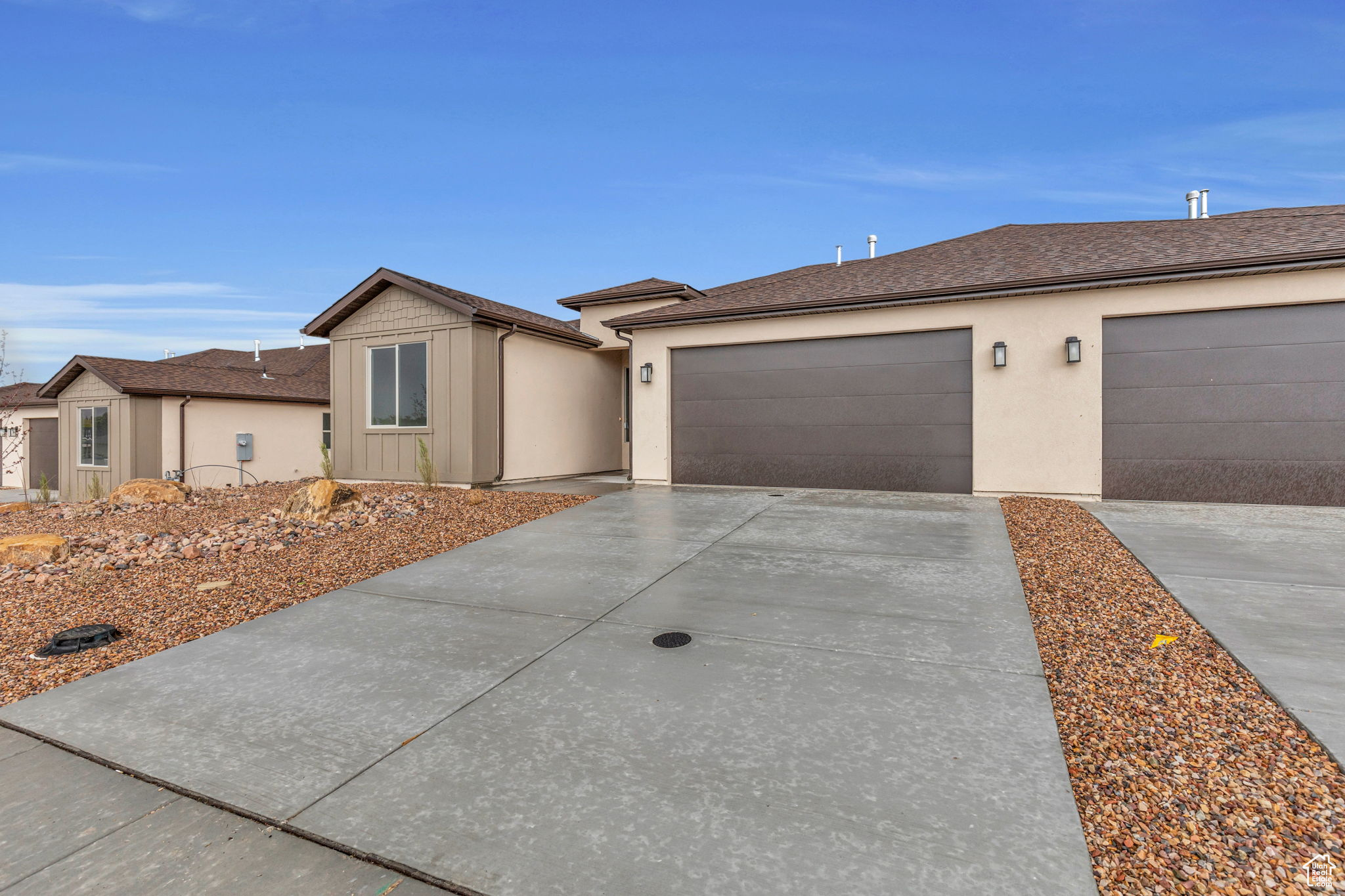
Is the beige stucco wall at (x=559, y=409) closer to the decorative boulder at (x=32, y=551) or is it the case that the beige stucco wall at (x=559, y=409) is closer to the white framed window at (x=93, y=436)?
the decorative boulder at (x=32, y=551)

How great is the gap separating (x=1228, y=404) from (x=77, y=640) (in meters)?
11.1

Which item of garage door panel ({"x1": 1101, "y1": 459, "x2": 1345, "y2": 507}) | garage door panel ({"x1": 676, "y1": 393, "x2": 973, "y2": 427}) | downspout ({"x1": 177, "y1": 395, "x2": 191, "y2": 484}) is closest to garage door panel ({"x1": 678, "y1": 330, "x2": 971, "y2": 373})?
Result: garage door panel ({"x1": 676, "y1": 393, "x2": 973, "y2": 427})

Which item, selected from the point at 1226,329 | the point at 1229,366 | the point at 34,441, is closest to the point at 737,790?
the point at 1229,366

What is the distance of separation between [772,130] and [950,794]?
15121 millimetres

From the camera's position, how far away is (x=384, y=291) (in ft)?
34.6

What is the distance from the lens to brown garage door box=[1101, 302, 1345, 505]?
22.6 feet

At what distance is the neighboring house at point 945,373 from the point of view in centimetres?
703

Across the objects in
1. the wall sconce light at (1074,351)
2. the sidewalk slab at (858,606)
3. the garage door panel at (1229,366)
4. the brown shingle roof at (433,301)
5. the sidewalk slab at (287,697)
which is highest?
the brown shingle roof at (433,301)

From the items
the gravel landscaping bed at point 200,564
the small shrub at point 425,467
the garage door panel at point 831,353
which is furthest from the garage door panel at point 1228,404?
the small shrub at point 425,467

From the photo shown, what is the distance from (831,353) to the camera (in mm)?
8977

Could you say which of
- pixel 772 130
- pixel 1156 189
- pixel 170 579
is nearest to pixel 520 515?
pixel 170 579

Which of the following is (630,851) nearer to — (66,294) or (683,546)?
(683,546)

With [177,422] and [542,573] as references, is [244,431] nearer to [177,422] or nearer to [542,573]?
[177,422]

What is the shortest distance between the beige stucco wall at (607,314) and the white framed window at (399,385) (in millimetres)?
3712
